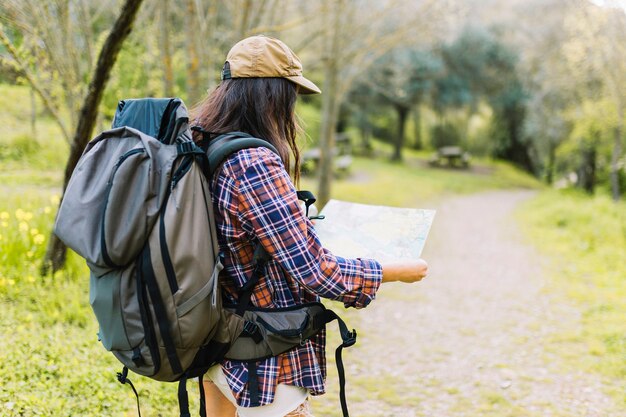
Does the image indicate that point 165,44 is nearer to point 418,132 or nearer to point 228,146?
point 228,146

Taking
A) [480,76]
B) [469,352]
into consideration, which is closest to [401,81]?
[480,76]

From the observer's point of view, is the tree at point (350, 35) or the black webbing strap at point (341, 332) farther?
the tree at point (350, 35)

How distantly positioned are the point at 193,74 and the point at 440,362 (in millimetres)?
3713

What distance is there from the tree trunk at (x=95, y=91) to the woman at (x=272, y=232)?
227 centimetres

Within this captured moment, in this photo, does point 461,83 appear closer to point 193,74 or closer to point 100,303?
point 193,74

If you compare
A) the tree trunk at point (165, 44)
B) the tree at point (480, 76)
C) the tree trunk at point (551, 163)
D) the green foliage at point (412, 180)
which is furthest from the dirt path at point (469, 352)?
the tree at point (480, 76)

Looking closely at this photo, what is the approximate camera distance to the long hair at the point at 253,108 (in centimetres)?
174

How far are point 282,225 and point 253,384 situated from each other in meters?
0.51

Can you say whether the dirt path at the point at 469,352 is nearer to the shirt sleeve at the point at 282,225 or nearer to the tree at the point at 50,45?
the shirt sleeve at the point at 282,225

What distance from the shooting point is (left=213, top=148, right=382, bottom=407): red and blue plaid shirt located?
62.4 inches

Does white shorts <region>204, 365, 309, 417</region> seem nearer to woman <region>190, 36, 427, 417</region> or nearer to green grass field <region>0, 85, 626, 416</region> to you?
woman <region>190, 36, 427, 417</region>

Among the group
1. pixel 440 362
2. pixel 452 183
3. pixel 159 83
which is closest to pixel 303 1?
pixel 159 83

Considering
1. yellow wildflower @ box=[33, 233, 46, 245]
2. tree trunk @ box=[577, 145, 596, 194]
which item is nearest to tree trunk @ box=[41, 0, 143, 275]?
yellow wildflower @ box=[33, 233, 46, 245]

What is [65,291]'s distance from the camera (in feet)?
15.0
